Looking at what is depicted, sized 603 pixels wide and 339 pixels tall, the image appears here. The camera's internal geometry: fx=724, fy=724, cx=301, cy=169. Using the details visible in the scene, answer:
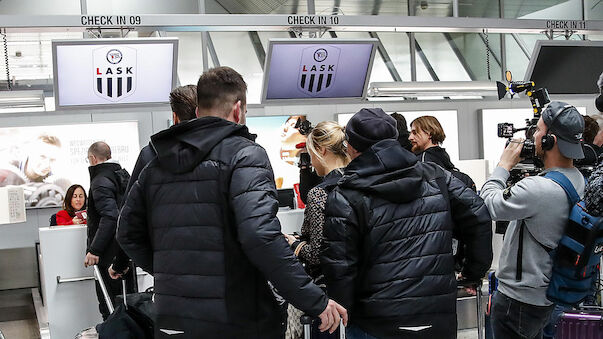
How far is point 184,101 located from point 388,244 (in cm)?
151

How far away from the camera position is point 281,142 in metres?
10.1

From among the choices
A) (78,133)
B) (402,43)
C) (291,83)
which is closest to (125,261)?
(291,83)

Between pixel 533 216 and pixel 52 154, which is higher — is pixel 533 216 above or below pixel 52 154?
below

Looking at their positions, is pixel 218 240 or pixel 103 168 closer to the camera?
pixel 218 240

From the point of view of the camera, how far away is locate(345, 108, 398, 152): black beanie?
2.66 metres

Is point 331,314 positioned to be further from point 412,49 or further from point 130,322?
point 412,49

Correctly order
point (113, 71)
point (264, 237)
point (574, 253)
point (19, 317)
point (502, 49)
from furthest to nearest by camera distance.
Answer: point (502, 49) < point (19, 317) < point (113, 71) < point (574, 253) < point (264, 237)

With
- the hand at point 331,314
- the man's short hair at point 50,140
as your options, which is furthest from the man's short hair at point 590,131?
the man's short hair at point 50,140

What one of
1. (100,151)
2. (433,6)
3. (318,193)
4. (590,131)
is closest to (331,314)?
(318,193)

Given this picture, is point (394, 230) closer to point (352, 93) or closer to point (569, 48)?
point (352, 93)

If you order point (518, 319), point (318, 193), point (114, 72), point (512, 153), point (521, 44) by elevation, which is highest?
point (521, 44)

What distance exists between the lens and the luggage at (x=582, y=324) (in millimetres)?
3697

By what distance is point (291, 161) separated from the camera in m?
10.2

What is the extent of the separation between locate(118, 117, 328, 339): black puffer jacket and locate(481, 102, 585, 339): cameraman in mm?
956
